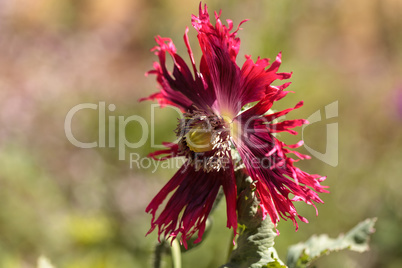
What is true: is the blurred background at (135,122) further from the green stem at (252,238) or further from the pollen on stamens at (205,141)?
the green stem at (252,238)

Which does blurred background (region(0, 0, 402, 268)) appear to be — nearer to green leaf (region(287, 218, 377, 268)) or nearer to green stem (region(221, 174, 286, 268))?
green leaf (region(287, 218, 377, 268))

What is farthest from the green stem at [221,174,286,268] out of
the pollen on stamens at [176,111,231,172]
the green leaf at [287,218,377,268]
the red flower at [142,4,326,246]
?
the green leaf at [287,218,377,268]

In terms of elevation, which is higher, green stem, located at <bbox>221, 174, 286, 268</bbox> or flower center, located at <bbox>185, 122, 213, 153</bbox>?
flower center, located at <bbox>185, 122, 213, 153</bbox>

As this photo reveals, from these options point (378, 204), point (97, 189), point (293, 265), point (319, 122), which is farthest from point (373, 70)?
point (293, 265)

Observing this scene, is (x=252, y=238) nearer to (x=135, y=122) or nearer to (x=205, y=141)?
(x=205, y=141)

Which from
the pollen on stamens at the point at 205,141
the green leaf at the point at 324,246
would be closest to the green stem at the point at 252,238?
the pollen on stamens at the point at 205,141

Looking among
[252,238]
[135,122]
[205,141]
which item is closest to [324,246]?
[252,238]

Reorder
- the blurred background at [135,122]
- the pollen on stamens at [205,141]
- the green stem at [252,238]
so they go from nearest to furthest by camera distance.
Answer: the green stem at [252,238]
the pollen on stamens at [205,141]
the blurred background at [135,122]
